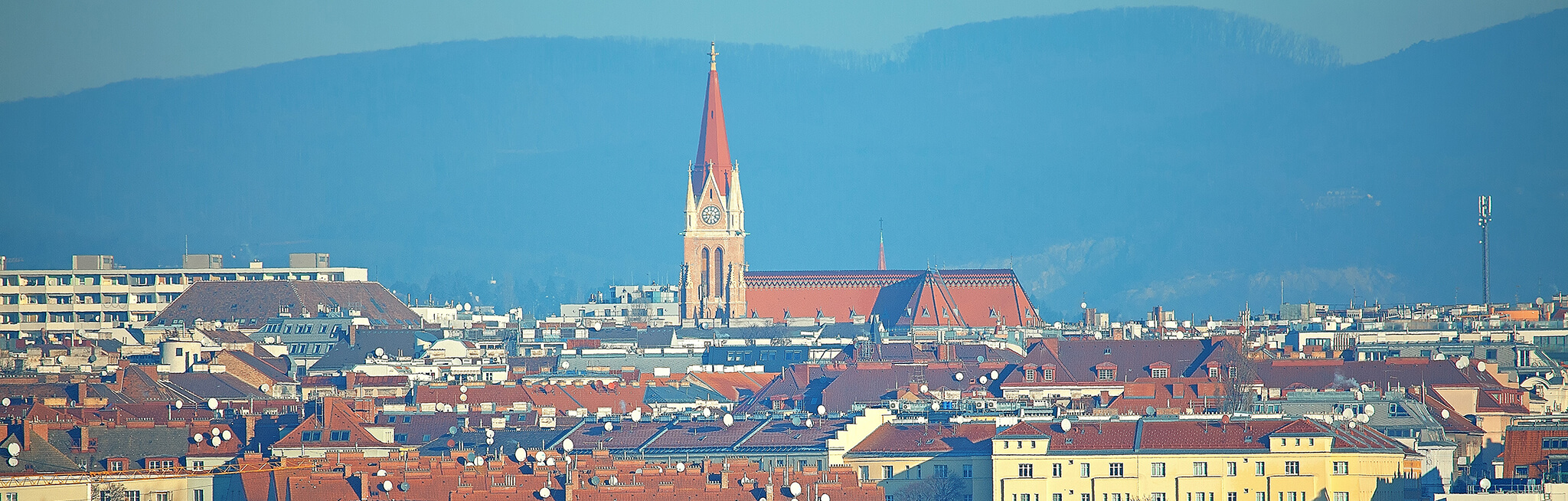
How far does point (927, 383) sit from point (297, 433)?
3086 cm

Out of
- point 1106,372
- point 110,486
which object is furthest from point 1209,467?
point 1106,372

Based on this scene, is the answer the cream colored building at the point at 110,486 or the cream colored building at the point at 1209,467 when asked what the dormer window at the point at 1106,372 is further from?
the cream colored building at the point at 110,486

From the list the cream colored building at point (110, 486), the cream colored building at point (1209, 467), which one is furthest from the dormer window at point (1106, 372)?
the cream colored building at point (110, 486)

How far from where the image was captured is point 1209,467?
80.8m

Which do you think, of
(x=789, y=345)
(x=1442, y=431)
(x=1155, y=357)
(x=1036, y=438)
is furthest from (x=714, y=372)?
(x=1036, y=438)

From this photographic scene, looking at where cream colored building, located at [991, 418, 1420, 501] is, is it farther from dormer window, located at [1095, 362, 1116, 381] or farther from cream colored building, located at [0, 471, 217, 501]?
dormer window, located at [1095, 362, 1116, 381]

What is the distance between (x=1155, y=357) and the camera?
415 feet

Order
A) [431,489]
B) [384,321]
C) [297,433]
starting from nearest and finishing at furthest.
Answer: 1. [431,489]
2. [297,433]
3. [384,321]

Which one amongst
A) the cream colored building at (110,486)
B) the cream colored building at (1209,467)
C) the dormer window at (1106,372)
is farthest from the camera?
the dormer window at (1106,372)

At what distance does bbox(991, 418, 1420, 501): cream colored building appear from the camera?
264 feet

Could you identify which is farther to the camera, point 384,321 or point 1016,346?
point 384,321

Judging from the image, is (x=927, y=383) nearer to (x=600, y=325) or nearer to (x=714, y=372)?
(x=714, y=372)

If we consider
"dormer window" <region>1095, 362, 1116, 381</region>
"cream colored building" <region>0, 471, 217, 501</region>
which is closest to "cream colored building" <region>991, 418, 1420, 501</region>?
"cream colored building" <region>0, 471, 217, 501</region>

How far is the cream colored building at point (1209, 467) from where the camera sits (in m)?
80.4
